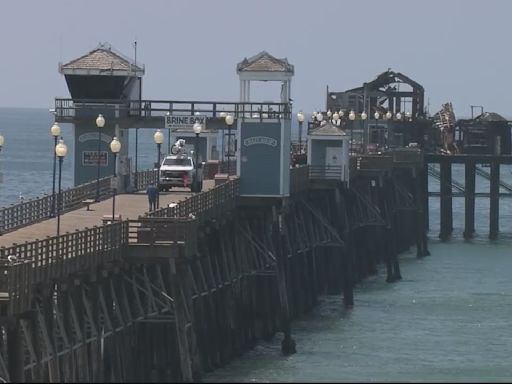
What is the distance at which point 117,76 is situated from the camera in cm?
7231

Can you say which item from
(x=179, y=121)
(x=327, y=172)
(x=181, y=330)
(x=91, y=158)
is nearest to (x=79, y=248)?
(x=181, y=330)

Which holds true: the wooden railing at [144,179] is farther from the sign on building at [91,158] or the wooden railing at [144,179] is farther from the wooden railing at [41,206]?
the wooden railing at [41,206]

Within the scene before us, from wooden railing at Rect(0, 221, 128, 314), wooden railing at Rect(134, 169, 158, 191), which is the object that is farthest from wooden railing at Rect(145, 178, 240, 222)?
wooden railing at Rect(134, 169, 158, 191)

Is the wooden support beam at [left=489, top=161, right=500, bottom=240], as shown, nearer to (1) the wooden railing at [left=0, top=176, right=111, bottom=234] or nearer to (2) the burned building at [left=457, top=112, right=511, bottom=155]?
(2) the burned building at [left=457, top=112, right=511, bottom=155]

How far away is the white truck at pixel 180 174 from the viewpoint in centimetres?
6694

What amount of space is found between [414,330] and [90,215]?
1468cm

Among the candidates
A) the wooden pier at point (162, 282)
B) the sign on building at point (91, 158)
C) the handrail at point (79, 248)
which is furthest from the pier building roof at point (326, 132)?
the handrail at point (79, 248)

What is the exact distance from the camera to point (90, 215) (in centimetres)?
5628

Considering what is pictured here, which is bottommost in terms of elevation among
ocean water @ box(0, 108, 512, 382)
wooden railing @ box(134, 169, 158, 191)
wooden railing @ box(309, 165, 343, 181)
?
ocean water @ box(0, 108, 512, 382)

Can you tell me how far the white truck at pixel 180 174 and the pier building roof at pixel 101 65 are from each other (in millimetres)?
4750

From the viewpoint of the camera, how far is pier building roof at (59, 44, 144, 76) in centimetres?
7212

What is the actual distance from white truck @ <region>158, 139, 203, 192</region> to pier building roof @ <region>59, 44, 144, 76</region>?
475 centimetres

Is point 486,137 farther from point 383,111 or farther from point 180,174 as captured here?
point 180,174

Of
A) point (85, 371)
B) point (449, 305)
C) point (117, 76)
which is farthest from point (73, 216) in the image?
point (449, 305)
